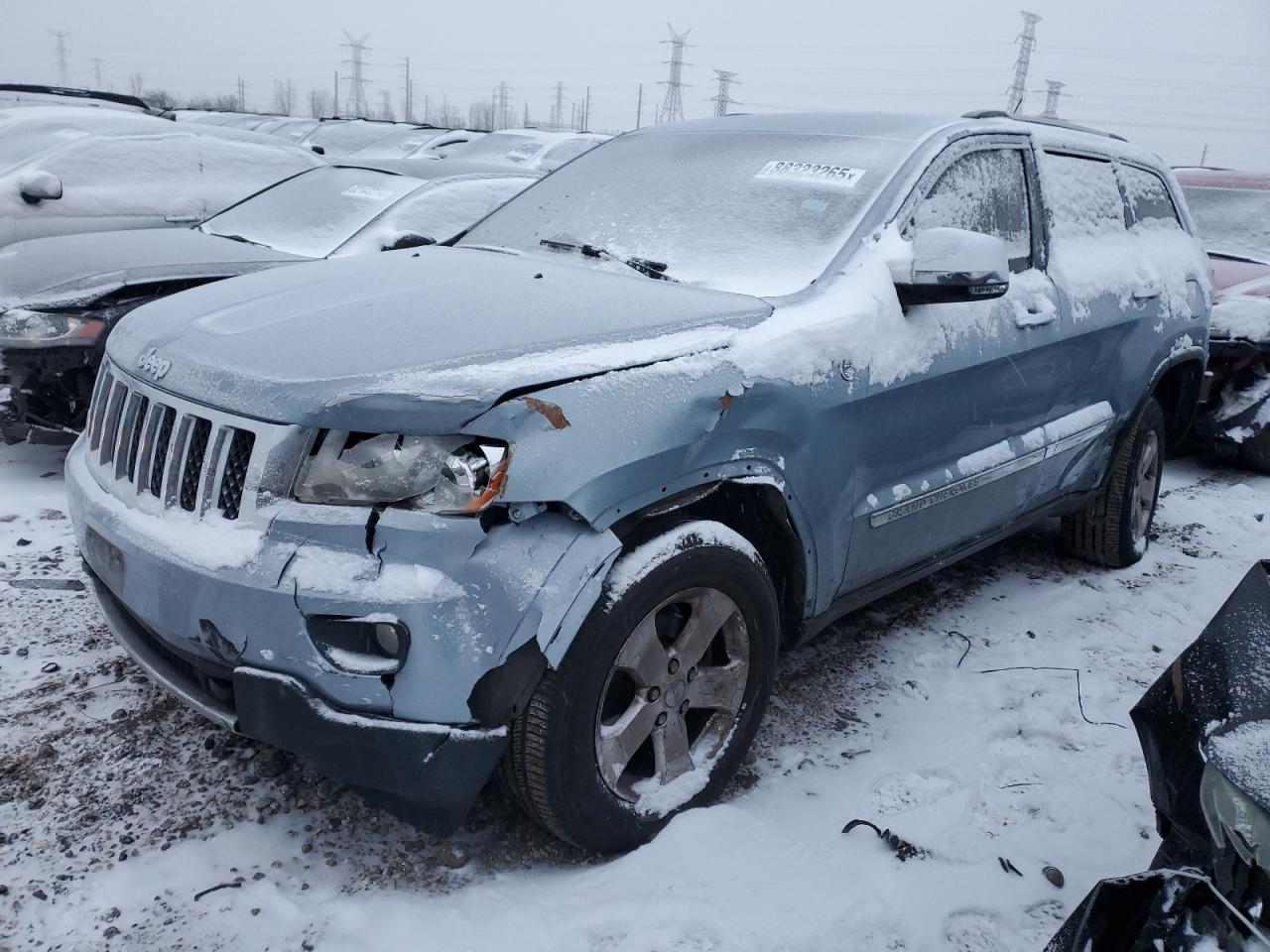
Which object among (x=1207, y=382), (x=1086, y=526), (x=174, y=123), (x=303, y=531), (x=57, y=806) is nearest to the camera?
(x=303, y=531)

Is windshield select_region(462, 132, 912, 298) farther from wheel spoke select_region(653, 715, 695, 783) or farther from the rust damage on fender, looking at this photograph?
wheel spoke select_region(653, 715, 695, 783)

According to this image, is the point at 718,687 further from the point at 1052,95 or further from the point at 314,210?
the point at 1052,95

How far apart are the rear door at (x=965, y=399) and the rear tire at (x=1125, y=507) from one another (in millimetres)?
813

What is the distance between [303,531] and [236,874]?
2.84 ft

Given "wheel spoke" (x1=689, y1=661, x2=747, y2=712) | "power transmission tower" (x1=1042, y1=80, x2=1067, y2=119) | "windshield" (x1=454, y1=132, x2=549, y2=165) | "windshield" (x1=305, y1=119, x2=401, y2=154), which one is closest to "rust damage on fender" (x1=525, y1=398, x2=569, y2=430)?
"wheel spoke" (x1=689, y1=661, x2=747, y2=712)

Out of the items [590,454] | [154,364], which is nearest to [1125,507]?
[590,454]

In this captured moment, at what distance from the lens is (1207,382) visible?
247 inches

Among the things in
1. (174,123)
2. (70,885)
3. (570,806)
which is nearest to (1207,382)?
(570,806)

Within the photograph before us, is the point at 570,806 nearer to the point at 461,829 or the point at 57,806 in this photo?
the point at 461,829

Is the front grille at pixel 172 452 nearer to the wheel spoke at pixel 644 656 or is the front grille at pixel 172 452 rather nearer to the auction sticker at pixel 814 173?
the wheel spoke at pixel 644 656

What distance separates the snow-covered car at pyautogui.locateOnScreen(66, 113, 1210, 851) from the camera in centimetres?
197

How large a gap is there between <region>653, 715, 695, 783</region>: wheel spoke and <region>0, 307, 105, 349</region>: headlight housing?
3.24m

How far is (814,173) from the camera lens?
313 centimetres

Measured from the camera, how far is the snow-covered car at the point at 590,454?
1.97 meters
